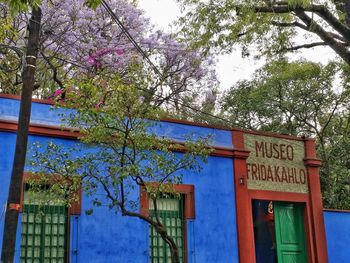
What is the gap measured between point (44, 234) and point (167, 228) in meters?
2.71

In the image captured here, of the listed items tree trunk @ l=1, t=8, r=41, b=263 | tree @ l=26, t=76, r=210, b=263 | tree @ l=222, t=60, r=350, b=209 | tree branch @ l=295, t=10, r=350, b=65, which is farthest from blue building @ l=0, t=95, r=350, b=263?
tree @ l=222, t=60, r=350, b=209

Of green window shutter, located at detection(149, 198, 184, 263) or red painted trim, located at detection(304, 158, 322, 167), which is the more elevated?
red painted trim, located at detection(304, 158, 322, 167)

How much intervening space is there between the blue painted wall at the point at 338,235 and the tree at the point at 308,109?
4.65 m

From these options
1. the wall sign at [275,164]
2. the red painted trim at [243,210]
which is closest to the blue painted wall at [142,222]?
the red painted trim at [243,210]

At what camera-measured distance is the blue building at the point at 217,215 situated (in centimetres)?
983

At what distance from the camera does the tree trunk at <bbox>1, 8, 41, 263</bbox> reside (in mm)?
6906

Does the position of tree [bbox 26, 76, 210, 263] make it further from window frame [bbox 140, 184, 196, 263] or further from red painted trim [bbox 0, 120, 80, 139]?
window frame [bbox 140, 184, 196, 263]

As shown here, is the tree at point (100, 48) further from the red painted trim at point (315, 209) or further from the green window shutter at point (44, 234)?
the green window shutter at point (44, 234)

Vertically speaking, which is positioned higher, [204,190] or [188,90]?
[188,90]

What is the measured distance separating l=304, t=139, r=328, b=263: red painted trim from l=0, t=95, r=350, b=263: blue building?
0.08ft

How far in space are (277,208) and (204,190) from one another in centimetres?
248

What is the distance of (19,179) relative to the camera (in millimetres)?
7129

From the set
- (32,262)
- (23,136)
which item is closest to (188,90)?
(32,262)

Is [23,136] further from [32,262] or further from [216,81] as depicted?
[216,81]
